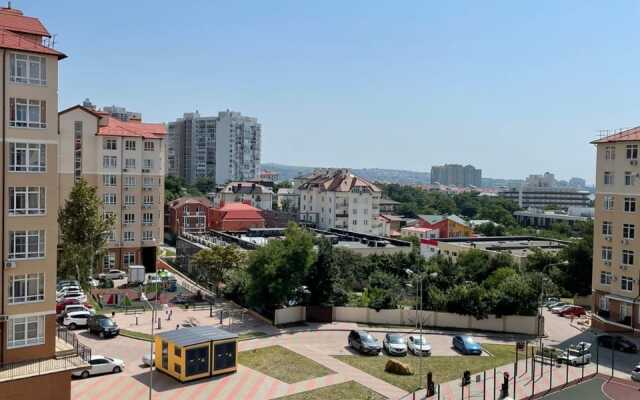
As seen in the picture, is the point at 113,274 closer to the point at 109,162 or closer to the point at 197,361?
the point at 109,162

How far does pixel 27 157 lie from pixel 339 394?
49.9 ft

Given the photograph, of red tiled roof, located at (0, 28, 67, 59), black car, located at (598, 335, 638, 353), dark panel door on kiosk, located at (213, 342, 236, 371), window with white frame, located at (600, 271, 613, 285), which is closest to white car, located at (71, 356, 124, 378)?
dark panel door on kiosk, located at (213, 342, 236, 371)

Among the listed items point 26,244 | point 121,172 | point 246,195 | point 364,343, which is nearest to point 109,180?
point 121,172

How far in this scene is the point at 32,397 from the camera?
19953 millimetres

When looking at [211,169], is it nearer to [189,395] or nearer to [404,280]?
[404,280]

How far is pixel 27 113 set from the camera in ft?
69.5

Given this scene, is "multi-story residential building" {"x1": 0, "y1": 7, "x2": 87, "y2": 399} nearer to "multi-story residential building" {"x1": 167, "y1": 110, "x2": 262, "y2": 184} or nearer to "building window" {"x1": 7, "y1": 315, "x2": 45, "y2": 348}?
"building window" {"x1": 7, "y1": 315, "x2": 45, "y2": 348}

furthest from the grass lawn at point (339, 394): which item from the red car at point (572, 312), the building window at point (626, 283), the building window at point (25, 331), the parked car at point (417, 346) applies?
the red car at point (572, 312)

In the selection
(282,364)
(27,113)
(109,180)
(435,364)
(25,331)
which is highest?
(27,113)

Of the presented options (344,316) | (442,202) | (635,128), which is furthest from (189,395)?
(442,202)

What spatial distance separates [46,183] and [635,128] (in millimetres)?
34885

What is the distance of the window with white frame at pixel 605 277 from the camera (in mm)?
39178

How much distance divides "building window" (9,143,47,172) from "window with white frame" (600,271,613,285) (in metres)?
33.9

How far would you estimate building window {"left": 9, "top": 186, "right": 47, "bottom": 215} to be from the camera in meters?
21.0
